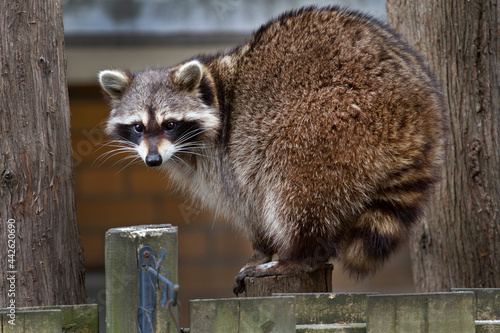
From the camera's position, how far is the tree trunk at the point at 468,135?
4141 mm

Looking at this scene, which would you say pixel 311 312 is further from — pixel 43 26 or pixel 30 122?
pixel 43 26

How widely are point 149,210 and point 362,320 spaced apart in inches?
180

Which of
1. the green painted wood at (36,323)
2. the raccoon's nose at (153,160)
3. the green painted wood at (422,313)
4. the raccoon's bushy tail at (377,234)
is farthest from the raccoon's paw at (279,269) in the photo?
the green painted wood at (36,323)

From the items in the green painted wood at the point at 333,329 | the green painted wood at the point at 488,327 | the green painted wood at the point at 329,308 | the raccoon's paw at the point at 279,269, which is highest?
the raccoon's paw at the point at 279,269

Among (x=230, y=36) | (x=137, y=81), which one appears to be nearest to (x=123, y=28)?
(x=230, y=36)

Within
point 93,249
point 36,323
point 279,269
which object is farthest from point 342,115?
point 93,249

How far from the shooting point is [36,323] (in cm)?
216

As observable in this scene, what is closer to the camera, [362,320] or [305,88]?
[362,320]

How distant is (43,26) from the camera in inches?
126

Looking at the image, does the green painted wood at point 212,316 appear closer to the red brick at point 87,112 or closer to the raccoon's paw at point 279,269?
the raccoon's paw at point 279,269

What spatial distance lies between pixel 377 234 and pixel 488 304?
35.9 inches

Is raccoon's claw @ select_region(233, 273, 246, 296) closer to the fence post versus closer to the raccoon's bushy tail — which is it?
the raccoon's bushy tail

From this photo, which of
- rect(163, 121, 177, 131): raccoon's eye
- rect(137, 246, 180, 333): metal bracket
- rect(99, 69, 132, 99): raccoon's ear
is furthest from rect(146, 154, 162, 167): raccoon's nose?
rect(137, 246, 180, 333): metal bracket

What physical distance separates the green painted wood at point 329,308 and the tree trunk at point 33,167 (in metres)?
1.21
